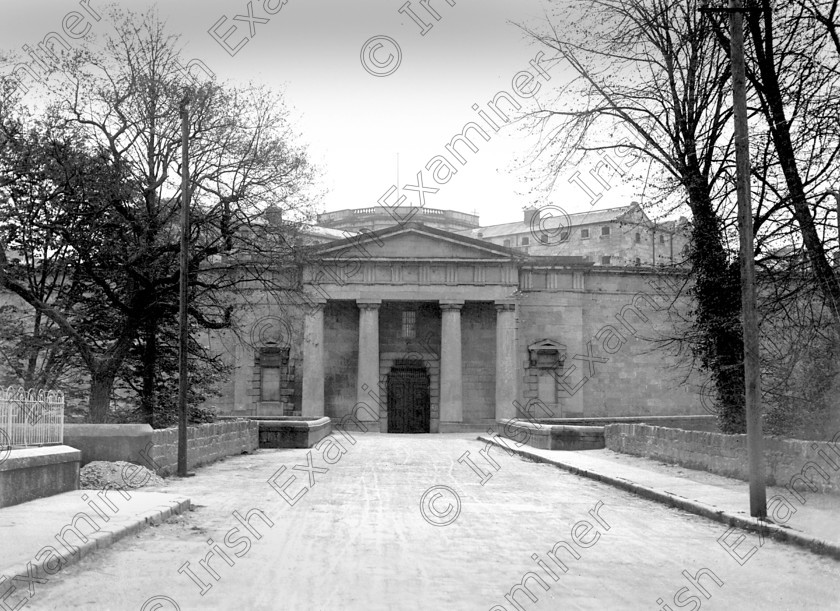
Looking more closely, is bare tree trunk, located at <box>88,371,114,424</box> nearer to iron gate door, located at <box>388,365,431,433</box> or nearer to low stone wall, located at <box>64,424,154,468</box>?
low stone wall, located at <box>64,424,154,468</box>

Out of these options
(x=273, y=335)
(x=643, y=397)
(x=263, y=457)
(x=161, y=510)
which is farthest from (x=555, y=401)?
(x=161, y=510)

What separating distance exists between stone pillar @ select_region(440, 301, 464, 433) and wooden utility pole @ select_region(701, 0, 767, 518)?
3578 cm

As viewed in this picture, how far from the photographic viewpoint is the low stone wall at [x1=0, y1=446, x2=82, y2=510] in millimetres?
11938

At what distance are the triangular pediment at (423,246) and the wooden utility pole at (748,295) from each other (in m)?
35.8

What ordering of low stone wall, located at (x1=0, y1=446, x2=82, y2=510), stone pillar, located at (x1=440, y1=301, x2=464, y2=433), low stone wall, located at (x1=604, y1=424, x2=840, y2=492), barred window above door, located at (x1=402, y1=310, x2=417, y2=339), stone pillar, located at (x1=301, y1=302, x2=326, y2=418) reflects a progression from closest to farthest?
low stone wall, located at (x1=0, y1=446, x2=82, y2=510) < low stone wall, located at (x1=604, y1=424, x2=840, y2=492) < stone pillar, located at (x1=440, y1=301, x2=464, y2=433) < stone pillar, located at (x1=301, y1=302, x2=326, y2=418) < barred window above door, located at (x1=402, y1=310, x2=417, y2=339)

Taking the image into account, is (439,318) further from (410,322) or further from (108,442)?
(108,442)

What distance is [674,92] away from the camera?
74.2 feet

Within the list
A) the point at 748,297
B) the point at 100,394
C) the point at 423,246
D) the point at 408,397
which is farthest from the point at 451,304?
the point at 748,297

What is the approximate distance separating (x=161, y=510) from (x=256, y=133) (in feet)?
56.9

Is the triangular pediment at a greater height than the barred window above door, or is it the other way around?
the triangular pediment

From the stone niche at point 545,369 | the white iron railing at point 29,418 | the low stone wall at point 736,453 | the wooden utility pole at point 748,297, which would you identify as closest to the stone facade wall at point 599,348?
the stone niche at point 545,369

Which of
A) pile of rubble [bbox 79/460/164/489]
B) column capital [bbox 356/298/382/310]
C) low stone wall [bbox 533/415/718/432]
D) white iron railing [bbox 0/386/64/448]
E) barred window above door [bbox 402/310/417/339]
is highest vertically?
column capital [bbox 356/298/382/310]

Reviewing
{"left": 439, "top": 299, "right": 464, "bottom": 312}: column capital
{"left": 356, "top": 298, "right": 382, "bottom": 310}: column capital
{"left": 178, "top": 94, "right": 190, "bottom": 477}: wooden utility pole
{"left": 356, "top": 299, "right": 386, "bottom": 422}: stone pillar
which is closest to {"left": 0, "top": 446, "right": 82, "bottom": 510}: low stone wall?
{"left": 178, "top": 94, "right": 190, "bottom": 477}: wooden utility pole

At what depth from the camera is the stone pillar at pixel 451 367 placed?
4841 centimetres
